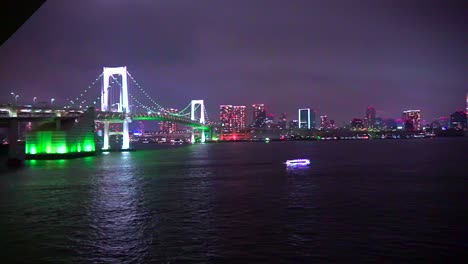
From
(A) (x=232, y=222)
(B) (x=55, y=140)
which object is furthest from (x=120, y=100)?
(A) (x=232, y=222)

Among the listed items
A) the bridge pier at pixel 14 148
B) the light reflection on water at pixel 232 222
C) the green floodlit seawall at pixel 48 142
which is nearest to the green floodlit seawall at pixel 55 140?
the green floodlit seawall at pixel 48 142

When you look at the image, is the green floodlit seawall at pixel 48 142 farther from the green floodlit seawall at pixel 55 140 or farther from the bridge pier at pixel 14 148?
the bridge pier at pixel 14 148

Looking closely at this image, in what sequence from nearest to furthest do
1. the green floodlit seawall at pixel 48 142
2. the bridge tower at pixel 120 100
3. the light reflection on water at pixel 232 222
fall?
the light reflection on water at pixel 232 222, the green floodlit seawall at pixel 48 142, the bridge tower at pixel 120 100

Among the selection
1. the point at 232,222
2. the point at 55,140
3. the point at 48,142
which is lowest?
the point at 232,222

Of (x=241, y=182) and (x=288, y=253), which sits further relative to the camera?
(x=241, y=182)

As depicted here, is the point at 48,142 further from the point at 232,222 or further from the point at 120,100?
the point at 232,222

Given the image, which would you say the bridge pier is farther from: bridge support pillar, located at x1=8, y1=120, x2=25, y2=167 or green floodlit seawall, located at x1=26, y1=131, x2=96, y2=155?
green floodlit seawall, located at x1=26, y1=131, x2=96, y2=155

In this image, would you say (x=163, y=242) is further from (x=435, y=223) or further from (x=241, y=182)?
(x=241, y=182)

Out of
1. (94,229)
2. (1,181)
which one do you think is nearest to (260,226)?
(94,229)

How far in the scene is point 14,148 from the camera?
42469mm

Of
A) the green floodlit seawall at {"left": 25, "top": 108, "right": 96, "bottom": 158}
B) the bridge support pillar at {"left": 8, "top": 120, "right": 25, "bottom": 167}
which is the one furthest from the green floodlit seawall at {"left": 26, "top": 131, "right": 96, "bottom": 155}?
the bridge support pillar at {"left": 8, "top": 120, "right": 25, "bottom": 167}

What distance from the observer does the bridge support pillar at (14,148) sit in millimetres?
42031

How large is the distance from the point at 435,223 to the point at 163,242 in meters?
8.07

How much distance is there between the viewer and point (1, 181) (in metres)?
25.8
